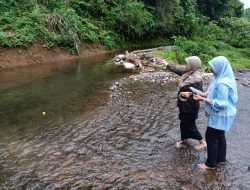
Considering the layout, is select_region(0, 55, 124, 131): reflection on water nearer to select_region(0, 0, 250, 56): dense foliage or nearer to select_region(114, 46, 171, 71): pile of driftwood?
select_region(114, 46, 171, 71): pile of driftwood

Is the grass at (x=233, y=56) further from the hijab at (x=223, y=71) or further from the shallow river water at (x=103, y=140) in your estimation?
the hijab at (x=223, y=71)

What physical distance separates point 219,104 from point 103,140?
8.98ft

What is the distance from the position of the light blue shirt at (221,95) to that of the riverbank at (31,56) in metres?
11.8

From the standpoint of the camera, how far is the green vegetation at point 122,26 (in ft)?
59.2

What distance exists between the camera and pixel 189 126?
6.50 meters

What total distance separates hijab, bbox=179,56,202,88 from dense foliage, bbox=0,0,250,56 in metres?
11.4

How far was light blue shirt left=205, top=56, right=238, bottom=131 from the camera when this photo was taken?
5.27m

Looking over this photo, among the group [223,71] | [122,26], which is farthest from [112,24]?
[223,71]

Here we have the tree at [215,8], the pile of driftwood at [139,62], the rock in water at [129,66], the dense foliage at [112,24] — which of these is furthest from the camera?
the tree at [215,8]

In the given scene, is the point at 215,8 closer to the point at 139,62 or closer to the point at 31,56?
the point at 139,62

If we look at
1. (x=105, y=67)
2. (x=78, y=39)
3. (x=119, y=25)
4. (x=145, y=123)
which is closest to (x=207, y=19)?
(x=119, y=25)

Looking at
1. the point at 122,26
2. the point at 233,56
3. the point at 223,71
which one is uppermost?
the point at 122,26

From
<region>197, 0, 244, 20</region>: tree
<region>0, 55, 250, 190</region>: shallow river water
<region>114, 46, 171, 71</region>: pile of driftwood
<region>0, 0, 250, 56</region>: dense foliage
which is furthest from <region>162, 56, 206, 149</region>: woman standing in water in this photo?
<region>197, 0, 244, 20</region>: tree

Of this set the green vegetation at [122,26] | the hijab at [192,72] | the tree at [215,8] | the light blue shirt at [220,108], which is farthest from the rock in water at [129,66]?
the tree at [215,8]
